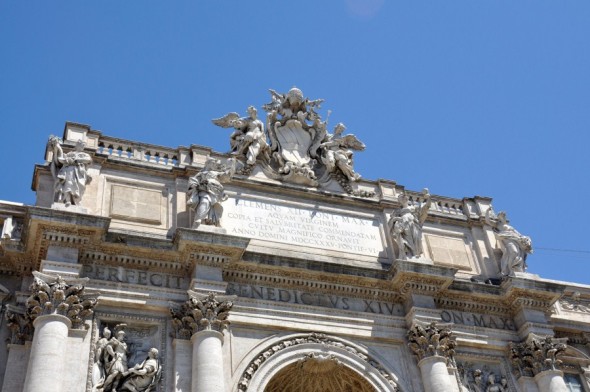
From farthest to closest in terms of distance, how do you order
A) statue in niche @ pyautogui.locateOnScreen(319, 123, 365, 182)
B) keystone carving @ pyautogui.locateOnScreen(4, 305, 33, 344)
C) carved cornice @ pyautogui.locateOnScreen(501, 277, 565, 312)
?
statue in niche @ pyautogui.locateOnScreen(319, 123, 365, 182) → carved cornice @ pyautogui.locateOnScreen(501, 277, 565, 312) → keystone carving @ pyautogui.locateOnScreen(4, 305, 33, 344)

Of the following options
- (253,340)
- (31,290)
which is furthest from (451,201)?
(31,290)

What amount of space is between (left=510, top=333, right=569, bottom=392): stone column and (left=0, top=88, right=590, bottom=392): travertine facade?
3cm

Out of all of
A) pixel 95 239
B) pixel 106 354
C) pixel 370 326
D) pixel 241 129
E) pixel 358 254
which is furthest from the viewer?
pixel 241 129

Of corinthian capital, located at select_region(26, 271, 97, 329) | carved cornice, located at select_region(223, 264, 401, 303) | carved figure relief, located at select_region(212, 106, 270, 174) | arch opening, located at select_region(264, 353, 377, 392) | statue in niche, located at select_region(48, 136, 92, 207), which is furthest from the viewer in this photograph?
carved figure relief, located at select_region(212, 106, 270, 174)

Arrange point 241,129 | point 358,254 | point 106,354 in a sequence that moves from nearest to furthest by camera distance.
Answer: point 106,354 < point 358,254 < point 241,129

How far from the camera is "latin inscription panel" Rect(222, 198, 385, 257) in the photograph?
65.5ft

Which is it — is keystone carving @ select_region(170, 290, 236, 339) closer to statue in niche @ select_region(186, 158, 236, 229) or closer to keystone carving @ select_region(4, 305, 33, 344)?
statue in niche @ select_region(186, 158, 236, 229)

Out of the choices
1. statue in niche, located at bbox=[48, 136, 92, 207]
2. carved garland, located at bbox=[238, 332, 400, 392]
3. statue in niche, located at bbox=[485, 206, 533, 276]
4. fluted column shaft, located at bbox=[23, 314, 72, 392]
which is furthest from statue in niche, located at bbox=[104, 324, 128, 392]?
statue in niche, located at bbox=[485, 206, 533, 276]

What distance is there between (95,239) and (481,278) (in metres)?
9.64

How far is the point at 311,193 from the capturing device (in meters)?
21.2

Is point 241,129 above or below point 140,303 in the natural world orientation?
above

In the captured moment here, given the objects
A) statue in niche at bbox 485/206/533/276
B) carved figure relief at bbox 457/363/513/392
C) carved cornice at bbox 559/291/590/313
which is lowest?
carved figure relief at bbox 457/363/513/392

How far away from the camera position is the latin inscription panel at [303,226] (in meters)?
20.0

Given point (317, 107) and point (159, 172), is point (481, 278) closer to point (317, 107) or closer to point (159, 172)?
point (317, 107)
